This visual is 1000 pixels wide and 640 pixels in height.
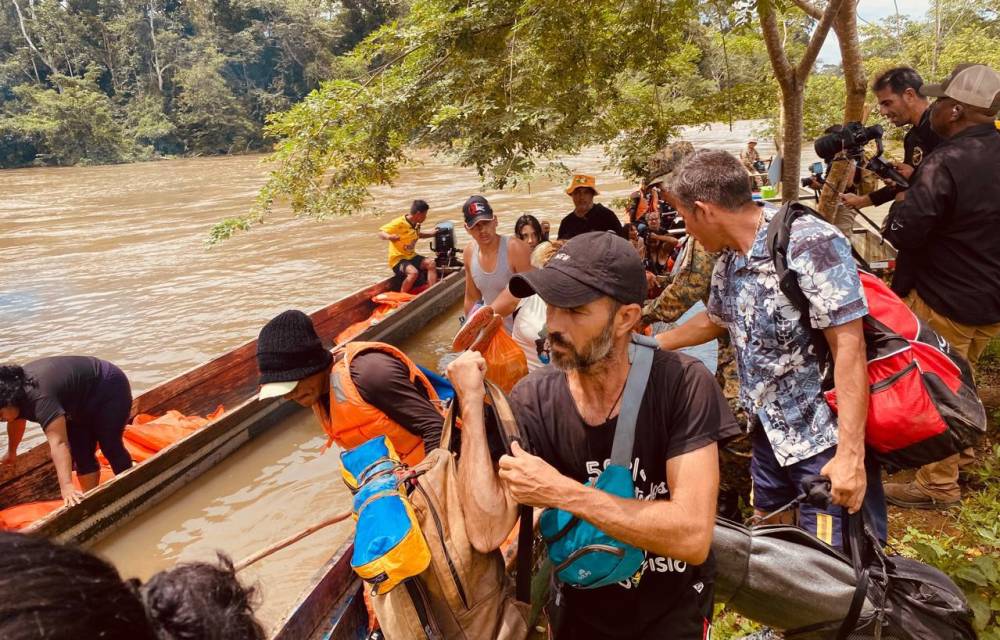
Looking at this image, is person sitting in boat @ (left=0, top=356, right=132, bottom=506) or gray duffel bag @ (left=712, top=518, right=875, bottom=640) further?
person sitting in boat @ (left=0, top=356, right=132, bottom=506)

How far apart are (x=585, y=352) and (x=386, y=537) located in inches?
27.6

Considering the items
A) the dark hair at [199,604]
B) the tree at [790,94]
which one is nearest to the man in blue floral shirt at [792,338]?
the dark hair at [199,604]

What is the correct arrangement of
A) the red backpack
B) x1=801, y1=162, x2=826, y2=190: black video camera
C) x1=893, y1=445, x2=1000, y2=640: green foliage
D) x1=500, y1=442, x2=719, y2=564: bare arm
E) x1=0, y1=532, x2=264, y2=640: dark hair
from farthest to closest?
x1=801, y1=162, x2=826, y2=190: black video camera < x1=893, y1=445, x2=1000, y2=640: green foliage < the red backpack < x1=500, y1=442, x2=719, y2=564: bare arm < x1=0, y1=532, x2=264, y2=640: dark hair

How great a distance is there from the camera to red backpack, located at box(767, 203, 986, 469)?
1.82 m

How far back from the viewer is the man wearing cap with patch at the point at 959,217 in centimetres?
270

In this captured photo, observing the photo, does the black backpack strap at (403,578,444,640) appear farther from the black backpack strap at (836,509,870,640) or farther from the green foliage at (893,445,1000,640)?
the green foliage at (893,445,1000,640)

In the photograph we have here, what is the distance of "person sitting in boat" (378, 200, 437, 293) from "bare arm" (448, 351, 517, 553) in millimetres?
7408

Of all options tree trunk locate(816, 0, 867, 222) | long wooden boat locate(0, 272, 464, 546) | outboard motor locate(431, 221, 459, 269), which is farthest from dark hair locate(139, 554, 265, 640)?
outboard motor locate(431, 221, 459, 269)

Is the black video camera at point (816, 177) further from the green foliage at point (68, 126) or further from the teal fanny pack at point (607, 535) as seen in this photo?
the green foliage at point (68, 126)

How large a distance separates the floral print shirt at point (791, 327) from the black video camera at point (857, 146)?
6.12 ft

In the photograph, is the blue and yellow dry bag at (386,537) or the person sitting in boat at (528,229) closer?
the blue and yellow dry bag at (386,537)

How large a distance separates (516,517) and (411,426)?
94 centimetres

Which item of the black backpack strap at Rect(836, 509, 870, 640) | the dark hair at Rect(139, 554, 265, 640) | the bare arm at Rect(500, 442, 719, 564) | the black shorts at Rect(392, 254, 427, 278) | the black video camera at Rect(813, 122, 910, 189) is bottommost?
the black backpack strap at Rect(836, 509, 870, 640)

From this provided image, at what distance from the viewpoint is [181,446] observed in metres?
4.97
